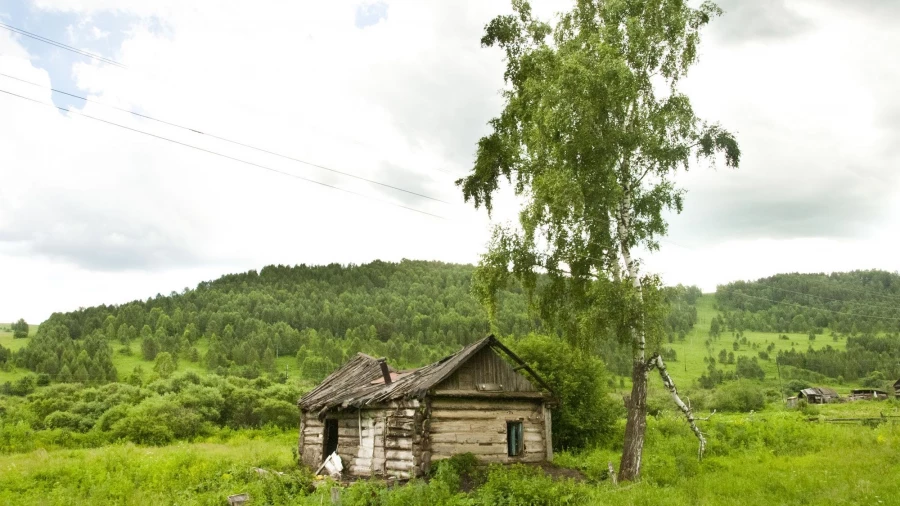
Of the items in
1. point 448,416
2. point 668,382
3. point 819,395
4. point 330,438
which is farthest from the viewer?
point 819,395

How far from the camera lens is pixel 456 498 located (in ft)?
52.9

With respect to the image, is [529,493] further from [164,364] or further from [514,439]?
[164,364]

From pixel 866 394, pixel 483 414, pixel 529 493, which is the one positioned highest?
pixel 483 414

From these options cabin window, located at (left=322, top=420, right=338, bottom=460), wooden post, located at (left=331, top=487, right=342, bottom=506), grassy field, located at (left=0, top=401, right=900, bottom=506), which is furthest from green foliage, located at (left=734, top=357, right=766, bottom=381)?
wooden post, located at (left=331, top=487, right=342, bottom=506)

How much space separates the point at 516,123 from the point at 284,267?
153534mm

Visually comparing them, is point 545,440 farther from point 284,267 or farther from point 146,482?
point 284,267

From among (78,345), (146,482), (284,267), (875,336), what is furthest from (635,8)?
(875,336)

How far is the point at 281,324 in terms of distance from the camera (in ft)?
394

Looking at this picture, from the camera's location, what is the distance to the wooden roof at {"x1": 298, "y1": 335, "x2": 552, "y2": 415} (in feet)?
68.6

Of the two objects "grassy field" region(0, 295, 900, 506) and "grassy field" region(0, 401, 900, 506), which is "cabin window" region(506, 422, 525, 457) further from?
"grassy field" region(0, 295, 900, 506)

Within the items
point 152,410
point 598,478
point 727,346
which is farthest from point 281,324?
point 727,346

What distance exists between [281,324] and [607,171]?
4345 inches

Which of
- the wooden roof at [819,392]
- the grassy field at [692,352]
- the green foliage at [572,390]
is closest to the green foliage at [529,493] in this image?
the green foliage at [572,390]

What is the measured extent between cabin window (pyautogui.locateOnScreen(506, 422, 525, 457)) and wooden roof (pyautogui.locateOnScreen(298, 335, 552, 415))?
2.04 m
